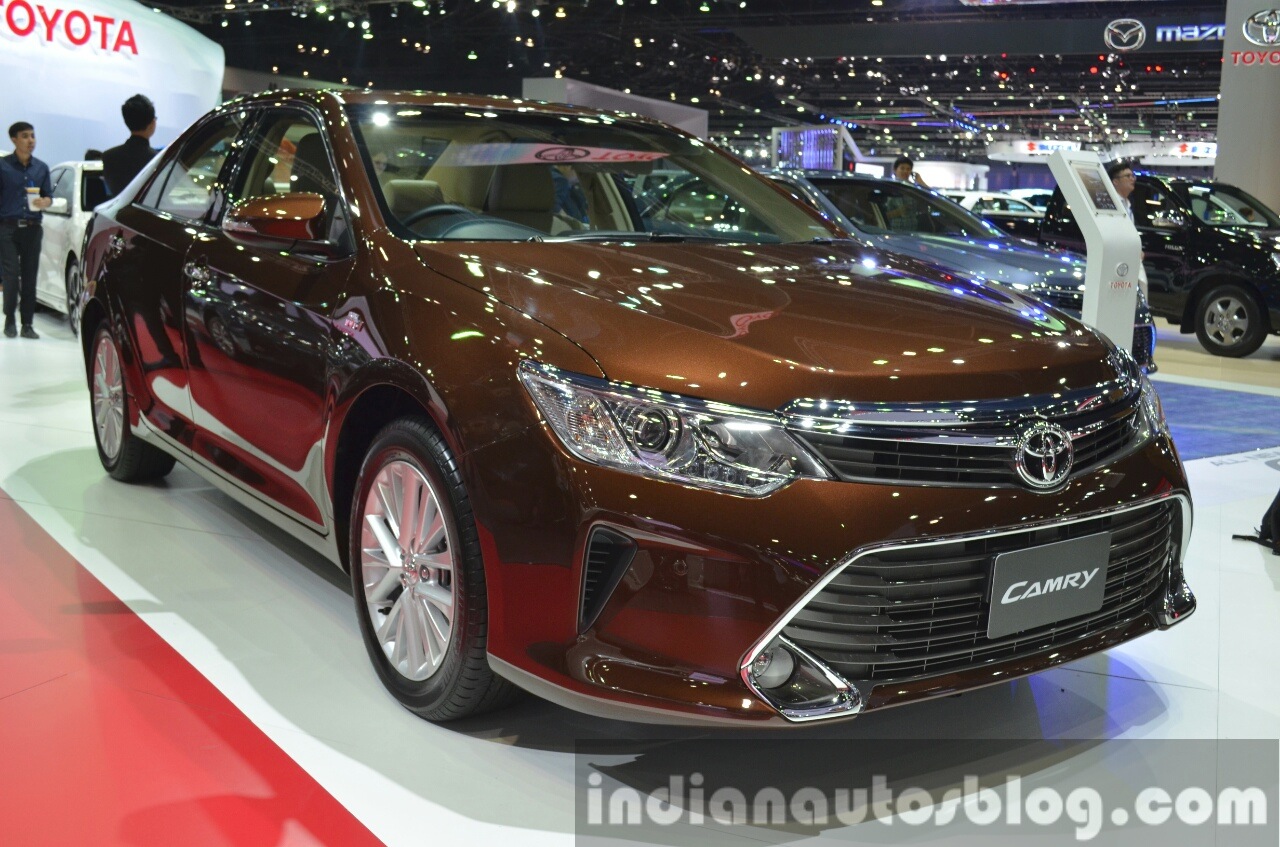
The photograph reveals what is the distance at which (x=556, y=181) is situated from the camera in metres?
3.19

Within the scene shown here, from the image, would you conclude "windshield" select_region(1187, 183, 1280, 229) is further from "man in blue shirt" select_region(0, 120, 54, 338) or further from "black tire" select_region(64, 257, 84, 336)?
"man in blue shirt" select_region(0, 120, 54, 338)

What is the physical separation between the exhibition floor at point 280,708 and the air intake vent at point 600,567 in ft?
1.42

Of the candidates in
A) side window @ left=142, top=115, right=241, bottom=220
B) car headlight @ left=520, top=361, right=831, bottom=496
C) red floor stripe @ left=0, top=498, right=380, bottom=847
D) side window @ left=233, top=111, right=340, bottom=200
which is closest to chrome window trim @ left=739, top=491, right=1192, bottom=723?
car headlight @ left=520, top=361, right=831, bottom=496

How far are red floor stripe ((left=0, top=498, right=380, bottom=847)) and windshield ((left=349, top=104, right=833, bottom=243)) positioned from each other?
3.75ft

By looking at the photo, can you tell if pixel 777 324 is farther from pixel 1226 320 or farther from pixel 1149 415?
pixel 1226 320

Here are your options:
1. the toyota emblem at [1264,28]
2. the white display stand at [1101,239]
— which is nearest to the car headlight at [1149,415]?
the white display stand at [1101,239]

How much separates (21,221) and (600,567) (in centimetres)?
788

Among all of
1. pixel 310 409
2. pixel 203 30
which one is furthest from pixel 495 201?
pixel 203 30

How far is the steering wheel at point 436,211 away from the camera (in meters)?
2.76

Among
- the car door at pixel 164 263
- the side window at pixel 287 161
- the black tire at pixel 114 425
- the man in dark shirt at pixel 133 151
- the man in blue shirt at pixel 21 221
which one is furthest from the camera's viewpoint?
the man in blue shirt at pixel 21 221

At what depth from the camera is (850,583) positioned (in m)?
1.98

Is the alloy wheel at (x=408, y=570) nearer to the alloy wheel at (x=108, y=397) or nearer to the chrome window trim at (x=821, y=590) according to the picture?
the chrome window trim at (x=821, y=590)

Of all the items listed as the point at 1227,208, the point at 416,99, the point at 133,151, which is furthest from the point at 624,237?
the point at 1227,208

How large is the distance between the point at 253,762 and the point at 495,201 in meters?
1.46
